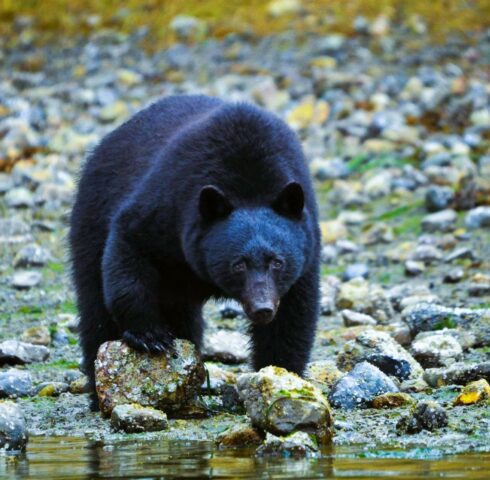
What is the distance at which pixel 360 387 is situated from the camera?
6.66 metres

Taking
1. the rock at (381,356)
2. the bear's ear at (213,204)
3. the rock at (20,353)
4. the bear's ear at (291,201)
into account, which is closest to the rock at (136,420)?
the bear's ear at (213,204)

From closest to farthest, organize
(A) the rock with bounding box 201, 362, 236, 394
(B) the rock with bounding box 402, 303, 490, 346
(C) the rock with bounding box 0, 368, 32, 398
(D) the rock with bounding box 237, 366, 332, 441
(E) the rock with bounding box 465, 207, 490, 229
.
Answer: (D) the rock with bounding box 237, 366, 332, 441
(A) the rock with bounding box 201, 362, 236, 394
(C) the rock with bounding box 0, 368, 32, 398
(B) the rock with bounding box 402, 303, 490, 346
(E) the rock with bounding box 465, 207, 490, 229

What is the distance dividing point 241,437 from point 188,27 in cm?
1793

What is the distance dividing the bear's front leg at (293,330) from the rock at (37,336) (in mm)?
2412

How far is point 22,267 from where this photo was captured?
12.1 m

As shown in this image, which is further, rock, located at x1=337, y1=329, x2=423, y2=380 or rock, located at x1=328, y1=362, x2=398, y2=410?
rock, located at x1=337, y1=329, x2=423, y2=380

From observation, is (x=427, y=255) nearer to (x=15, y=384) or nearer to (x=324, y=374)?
(x=324, y=374)

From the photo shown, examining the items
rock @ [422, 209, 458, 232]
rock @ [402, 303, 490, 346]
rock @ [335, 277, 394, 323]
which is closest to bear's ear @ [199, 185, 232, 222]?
rock @ [402, 303, 490, 346]

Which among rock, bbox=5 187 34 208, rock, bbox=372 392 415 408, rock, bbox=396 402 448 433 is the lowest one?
rock, bbox=396 402 448 433

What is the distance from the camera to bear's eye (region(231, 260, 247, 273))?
648 centimetres

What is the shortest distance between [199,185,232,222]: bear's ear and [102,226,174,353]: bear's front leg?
24.8 inches

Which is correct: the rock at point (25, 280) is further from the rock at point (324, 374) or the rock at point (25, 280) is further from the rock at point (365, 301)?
the rock at point (324, 374)

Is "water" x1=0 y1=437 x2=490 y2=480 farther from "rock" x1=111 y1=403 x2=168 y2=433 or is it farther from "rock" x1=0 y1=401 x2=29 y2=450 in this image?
"rock" x1=111 y1=403 x2=168 y2=433

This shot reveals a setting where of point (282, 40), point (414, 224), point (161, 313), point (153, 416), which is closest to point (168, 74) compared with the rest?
point (282, 40)
